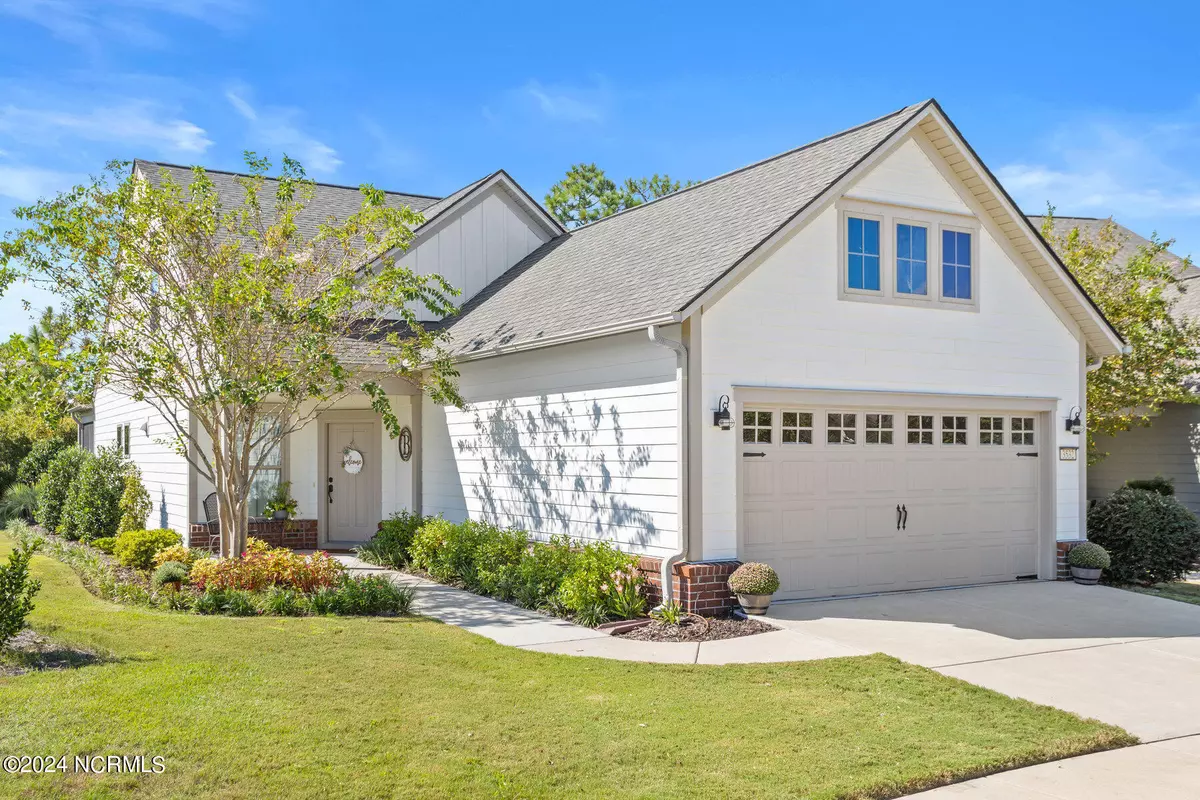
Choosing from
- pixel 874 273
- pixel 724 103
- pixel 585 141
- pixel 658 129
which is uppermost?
pixel 585 141

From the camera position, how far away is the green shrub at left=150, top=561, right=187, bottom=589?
12.0 meters

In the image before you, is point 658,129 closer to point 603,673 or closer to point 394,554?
point 394,554

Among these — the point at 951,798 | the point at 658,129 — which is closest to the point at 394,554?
the point at 951,798

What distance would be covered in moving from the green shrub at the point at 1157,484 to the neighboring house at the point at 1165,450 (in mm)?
119

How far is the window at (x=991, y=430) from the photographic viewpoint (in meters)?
13.3

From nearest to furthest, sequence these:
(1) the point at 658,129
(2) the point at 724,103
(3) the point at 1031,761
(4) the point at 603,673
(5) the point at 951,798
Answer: (5) the point at 951,798 < (3) the point at 1031,761 < (4) the point at 603,673 < (2) the point at 724,103 < (1) the point at 658,129

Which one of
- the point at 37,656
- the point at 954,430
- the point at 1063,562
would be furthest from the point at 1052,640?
the point at 37,656

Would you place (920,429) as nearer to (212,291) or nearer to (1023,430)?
(1023,430)

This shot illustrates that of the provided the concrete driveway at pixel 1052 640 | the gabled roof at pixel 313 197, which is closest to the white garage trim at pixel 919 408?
the concrete driveway at pixel 1052 640

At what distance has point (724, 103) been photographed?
60.8ft

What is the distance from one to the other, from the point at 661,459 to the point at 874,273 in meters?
3.75

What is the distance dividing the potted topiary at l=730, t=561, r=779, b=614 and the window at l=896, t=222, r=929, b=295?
4198 millimetres

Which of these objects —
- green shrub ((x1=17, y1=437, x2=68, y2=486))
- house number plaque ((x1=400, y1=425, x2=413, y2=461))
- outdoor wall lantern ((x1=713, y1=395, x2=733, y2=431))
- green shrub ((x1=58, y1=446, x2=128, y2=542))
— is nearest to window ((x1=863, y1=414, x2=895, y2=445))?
outdoor wall lantern ((x1=713, y1=395, x2=733, y2=431))

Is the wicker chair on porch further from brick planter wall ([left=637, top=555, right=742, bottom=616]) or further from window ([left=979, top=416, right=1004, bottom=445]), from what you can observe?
Answer: window ([left=979, top=416, right=1004, bottom=445])
